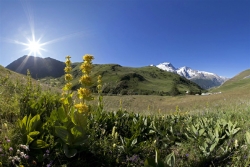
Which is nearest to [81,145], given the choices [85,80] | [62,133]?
[62,133]

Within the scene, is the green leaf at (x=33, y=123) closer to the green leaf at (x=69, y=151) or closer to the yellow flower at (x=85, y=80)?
the green leaf at (x=69, y=151)

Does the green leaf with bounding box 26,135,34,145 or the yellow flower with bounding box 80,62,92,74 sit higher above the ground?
the yellow flower with bounding box 80,62,92,74

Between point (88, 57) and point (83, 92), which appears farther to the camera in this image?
point (88, 57)

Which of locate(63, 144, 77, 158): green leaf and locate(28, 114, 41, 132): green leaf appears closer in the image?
locate(63, 144, 77, 158): green leaf

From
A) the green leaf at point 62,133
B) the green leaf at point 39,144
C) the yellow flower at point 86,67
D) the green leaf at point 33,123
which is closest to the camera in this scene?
the green leaf at point 62,133

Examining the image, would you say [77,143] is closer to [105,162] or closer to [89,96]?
[105,162]

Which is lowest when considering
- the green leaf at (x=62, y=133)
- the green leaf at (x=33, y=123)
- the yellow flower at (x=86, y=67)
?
the green leaf at (x=62, y=133)

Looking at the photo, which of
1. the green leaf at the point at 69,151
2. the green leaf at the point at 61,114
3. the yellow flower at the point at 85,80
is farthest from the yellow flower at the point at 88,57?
the green leaf at the point at 69,151

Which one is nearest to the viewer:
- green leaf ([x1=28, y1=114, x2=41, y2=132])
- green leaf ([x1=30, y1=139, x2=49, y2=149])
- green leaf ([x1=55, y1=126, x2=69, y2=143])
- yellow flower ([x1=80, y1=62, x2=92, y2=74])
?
green leaf ([x1=55, y1=126, x2=69, y2=143])

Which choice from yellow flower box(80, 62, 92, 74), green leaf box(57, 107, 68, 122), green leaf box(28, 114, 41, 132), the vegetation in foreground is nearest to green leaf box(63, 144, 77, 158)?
the vegetation in foreground

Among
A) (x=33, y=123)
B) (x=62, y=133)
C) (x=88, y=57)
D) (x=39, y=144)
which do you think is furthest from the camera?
(x=88, y=57)

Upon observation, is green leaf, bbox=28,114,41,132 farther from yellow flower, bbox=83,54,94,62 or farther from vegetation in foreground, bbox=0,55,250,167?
yellow flower, bbox=83,54,94,62

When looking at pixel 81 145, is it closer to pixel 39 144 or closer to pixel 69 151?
pixel 69 151

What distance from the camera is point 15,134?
3.06 metres
